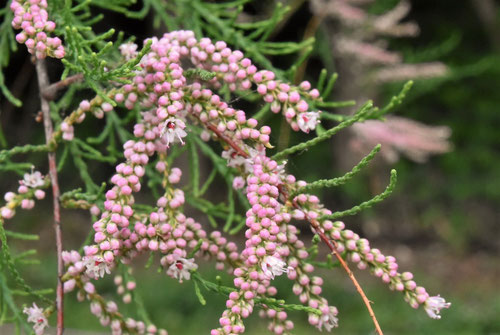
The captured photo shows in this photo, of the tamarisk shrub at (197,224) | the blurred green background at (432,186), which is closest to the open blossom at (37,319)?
the tamarisk shrub at (197,224)

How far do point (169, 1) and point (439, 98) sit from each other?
6591 millimetres

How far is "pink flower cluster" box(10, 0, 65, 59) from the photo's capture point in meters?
0.82

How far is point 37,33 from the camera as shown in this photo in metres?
0.83

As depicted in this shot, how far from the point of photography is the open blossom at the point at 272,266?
2.32ft

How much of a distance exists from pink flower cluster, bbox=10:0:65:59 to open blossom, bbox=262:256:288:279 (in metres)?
0.40

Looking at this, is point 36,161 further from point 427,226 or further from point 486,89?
point 486,89

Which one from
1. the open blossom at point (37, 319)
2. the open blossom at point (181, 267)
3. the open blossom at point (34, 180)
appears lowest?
the open blossom at point (37, 319)

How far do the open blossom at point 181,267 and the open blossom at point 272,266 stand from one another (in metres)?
0.14

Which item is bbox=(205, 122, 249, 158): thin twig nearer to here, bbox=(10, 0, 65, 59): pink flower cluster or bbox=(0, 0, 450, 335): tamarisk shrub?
bbox=(0, 0, 450, 335): tamarisk shrub

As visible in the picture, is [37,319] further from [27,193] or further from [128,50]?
[128,50]

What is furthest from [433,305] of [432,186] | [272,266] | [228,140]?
[432,186]

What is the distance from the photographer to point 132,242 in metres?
0.81

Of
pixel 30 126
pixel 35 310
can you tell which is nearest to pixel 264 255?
pixel 35 310

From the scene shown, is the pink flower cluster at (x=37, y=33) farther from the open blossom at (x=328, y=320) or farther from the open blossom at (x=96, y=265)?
the open blossom at (x=328, y=320)
